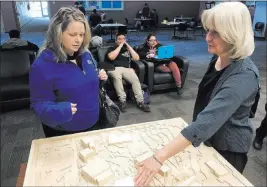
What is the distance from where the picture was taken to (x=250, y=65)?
108 centimetres

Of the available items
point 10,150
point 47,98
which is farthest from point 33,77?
point 10,150

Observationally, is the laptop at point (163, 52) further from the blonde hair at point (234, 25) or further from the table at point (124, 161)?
the blonde hair at point (234, 25)

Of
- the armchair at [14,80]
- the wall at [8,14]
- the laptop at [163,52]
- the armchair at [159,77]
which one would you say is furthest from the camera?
the wall at [8,14]

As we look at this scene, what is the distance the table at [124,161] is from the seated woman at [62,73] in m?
0.17

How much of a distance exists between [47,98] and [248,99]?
1.11 m

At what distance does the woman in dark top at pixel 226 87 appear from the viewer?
1014 millimetres

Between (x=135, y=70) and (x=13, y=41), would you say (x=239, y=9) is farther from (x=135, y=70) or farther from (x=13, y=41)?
(x=13, y=41)

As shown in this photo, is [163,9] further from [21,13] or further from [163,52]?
[163,52]

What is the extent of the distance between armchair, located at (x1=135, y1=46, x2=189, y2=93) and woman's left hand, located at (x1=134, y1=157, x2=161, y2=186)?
292 cm

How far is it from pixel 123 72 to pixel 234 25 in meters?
2.81

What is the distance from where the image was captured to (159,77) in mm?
4129

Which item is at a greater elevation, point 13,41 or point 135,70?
point 13,41

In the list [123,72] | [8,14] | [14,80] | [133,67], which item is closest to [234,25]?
[123,72]

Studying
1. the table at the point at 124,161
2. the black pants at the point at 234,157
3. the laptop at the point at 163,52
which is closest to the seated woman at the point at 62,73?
the table at the point at 124,161
